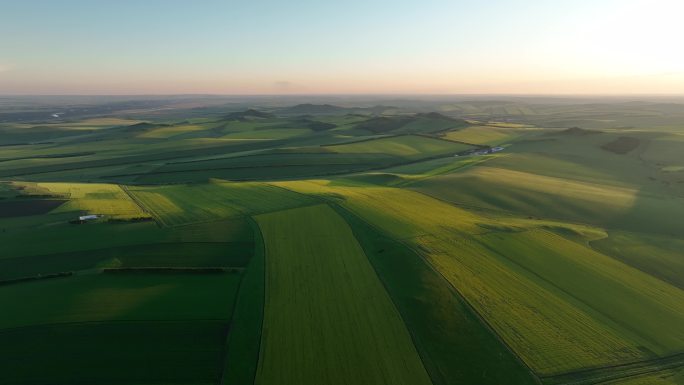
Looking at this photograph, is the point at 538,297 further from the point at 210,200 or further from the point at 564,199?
the point at 210,200

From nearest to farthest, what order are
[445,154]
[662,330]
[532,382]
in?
[532,382]
[662,330]
[445,154]

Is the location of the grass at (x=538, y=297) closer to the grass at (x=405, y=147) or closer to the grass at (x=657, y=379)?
the grass at (x=657, y=379)

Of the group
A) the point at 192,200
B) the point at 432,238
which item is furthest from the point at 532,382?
the point at 192,200

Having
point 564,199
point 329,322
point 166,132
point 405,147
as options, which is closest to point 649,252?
point 564,199

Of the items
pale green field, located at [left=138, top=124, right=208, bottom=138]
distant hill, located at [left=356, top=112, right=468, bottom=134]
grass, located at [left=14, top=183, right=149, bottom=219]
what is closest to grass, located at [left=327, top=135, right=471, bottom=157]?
distant hill, located at [left=356, top=112, right=468, bottom=134]

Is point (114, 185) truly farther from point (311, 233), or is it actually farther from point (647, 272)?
point (647, 272)

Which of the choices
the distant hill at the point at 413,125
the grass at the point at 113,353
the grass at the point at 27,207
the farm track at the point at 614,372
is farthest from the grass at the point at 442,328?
the distant hill at the point at 413,125
